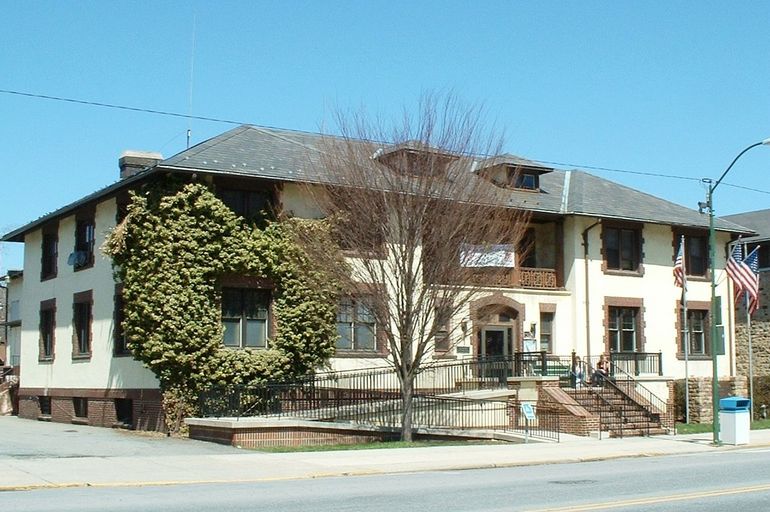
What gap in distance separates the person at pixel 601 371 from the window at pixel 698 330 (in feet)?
23.0

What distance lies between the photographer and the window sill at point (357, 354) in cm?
3422

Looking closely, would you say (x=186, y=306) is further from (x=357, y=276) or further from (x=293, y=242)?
(x=357, y=276)

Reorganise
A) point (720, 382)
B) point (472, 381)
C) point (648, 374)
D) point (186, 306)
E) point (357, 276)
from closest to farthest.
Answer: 1. point (357, 276)
2. point (186, 306)
3. point (472, 381)
4. point (648, 374)
5. point (720, 382)

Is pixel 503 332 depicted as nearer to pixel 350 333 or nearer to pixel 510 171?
pixel 350 333

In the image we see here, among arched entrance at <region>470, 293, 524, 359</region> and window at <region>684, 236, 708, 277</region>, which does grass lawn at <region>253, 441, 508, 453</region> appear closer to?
arched entrance at <region>470, 293, 524, 359</region>

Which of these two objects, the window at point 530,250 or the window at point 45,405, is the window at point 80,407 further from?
the window at point 530,250

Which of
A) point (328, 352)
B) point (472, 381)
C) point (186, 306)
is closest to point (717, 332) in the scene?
point (472, 381)

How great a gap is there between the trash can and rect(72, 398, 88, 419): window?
2162 centimetres

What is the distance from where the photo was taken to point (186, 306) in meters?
31.1

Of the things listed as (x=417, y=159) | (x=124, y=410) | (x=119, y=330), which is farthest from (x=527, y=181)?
(x=124, y=410)

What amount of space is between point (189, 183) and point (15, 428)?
1048 cm

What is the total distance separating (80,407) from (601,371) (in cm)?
1863

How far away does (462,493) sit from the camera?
54.9ft

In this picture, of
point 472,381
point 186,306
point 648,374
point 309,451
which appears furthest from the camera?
point 648,374
